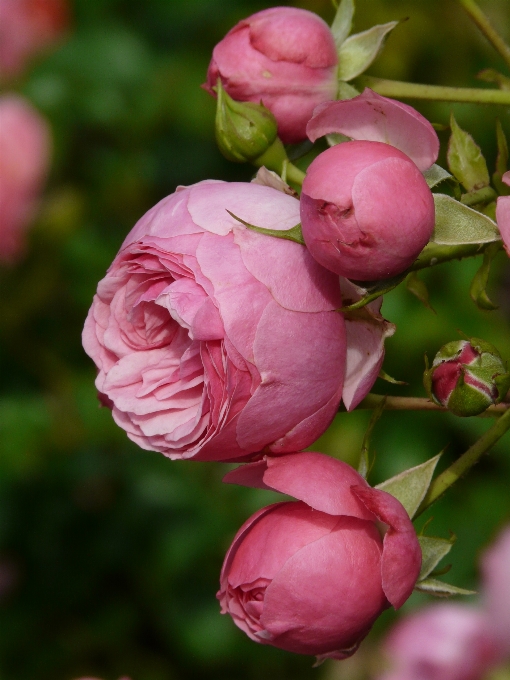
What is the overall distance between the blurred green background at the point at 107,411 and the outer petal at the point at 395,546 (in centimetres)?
95

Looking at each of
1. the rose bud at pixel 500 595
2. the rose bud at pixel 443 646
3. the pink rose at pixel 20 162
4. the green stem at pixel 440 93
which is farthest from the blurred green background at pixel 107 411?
the green stem at pixel 440 93

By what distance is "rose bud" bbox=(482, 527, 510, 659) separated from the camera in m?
1.14

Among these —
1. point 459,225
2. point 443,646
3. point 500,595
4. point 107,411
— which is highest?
point 459,225

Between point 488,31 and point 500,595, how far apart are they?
65 centimetres

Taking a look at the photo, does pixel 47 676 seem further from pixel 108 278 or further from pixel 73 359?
pixel 108 278

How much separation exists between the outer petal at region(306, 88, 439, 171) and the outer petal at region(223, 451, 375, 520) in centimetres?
29

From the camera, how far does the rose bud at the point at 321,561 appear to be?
83 centimetres

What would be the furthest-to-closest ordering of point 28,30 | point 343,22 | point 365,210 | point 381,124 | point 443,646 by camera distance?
point 28,30, point 443,646, point 343,22, point 381,124, point 365,210

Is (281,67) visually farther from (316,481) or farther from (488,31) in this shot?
(316,481)

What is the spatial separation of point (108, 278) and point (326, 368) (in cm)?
22

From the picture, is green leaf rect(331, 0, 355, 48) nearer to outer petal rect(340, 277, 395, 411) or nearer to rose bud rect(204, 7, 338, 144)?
rose bud rect(204, 7, 338, 144)

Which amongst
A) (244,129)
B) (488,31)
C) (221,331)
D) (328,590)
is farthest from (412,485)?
(488,31)

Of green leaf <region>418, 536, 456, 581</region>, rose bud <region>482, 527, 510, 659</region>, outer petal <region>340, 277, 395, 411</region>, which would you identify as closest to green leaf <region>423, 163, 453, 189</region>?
outer petal <region>340, 277, 395, 411</region>

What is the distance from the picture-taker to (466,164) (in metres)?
0.96
